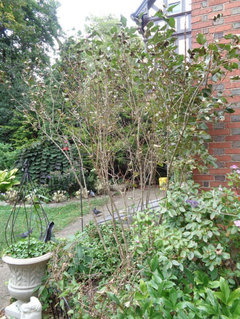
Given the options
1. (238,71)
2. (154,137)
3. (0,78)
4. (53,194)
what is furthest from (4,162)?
(238,71)

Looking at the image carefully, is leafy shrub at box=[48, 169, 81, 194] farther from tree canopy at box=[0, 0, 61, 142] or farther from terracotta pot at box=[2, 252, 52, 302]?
terracotta pot at box=[2, 252, 52, 302]

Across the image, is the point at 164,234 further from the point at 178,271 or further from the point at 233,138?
the point at 233,138

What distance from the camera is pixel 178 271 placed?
6.06 feet

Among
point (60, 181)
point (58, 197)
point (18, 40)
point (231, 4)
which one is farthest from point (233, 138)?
point (18, 40)

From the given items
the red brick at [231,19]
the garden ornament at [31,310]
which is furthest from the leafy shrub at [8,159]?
the red brick at [231,19]

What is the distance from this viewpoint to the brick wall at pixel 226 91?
2.71 m

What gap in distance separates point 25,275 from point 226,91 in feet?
9.09

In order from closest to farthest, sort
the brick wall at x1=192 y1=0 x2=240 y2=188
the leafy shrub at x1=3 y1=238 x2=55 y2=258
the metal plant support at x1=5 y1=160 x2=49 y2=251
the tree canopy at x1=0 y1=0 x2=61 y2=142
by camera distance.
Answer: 1. the leafy shrub at x1=3 y1=238 x2=55 y2=258
2. the metal plant support at x1=5 y1=160 x2=49 y2=251
3. the brick wall at x1=192 y1=0 x2=240 y2=188
4. the tree canopy at x1=0 y1=0 x2=61 y2=142

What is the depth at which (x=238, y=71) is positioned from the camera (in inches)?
108

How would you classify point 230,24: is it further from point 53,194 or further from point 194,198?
point 53,194

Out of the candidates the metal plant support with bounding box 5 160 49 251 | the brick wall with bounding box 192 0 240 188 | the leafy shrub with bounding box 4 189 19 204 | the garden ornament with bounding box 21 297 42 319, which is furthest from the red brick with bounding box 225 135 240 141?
the leafy shrub with bounding box 4 189 19 204

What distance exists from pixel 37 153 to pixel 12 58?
666 cm

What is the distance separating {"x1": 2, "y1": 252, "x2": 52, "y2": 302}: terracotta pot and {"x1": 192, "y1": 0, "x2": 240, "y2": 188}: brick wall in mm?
2004

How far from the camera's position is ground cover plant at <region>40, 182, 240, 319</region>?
1.36 m
